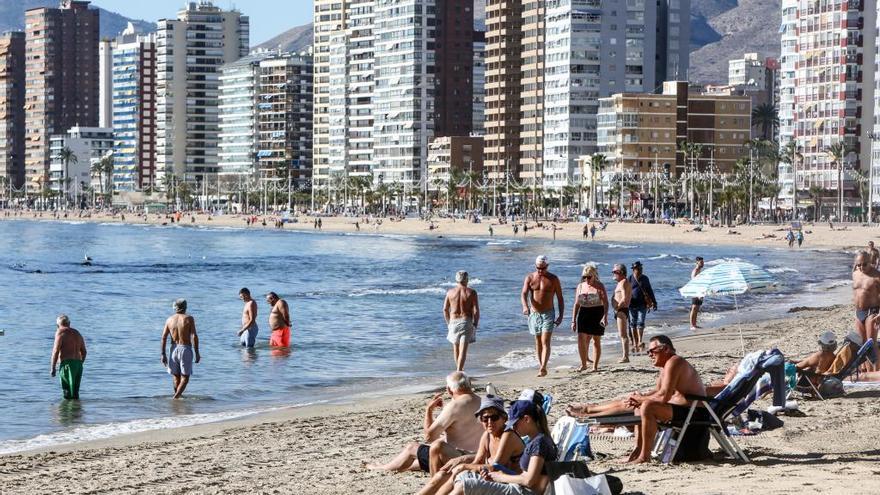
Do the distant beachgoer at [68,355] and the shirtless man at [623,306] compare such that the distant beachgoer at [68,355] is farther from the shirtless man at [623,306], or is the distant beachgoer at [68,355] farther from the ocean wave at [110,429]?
the shirtless man at [623,306]

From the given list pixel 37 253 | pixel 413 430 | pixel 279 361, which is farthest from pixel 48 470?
pixel 37 253

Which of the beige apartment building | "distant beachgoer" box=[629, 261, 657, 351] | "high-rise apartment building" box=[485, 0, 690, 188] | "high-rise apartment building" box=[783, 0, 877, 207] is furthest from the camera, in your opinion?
"high-rise apartment building" box=[485, 0, 690, 188]

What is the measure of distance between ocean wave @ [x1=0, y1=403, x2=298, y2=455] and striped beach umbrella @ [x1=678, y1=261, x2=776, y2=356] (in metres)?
6.21

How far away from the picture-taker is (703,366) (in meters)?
20.9

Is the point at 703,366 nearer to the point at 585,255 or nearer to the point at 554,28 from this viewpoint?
the point at 585,255

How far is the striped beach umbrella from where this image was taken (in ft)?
62.2

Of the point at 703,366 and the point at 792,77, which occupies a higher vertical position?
the point at 792,77

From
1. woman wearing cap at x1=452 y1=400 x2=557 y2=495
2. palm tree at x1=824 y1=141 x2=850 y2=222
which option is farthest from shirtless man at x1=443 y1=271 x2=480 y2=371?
palm tree at x1=824 y1=141 x2=850 y2=222

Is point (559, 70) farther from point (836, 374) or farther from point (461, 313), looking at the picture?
point (836, 374)

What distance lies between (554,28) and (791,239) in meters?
78.2

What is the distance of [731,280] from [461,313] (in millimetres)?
3703

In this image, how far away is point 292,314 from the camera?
41406 mm

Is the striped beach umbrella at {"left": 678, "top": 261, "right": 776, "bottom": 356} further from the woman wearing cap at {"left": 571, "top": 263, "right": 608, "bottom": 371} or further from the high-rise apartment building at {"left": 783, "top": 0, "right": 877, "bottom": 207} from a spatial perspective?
the high-rise apartment building at {"left": 783, "top": 0, "right": 877, "bottom": 207}

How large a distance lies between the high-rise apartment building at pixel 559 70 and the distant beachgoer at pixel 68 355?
14417 centimetres
